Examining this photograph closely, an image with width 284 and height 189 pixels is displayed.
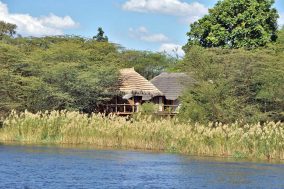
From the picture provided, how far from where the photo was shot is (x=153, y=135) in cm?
A: 3472

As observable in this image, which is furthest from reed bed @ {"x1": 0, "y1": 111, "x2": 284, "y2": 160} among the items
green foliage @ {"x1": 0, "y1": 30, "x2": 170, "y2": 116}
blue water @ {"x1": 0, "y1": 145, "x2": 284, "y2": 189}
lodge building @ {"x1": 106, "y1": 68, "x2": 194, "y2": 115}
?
lodge building @ {"x1": 106, "y1": 68, "x2": 194, "y2": 115}

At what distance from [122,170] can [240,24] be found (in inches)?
1381

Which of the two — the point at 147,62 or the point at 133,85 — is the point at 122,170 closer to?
the point at 133,85

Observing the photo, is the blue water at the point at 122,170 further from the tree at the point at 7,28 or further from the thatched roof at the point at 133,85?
the tree at the point at 7,28

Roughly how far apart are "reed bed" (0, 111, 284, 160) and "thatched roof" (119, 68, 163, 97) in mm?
16242

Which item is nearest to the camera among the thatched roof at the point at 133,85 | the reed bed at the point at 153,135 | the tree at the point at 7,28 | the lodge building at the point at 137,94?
the reed bed at the point at 153,135

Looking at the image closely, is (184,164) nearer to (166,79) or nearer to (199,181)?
(199,181)

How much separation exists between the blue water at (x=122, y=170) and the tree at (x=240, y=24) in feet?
90.2

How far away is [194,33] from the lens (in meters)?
62.6

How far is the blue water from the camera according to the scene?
22.8 metres

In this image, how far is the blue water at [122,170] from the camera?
22750 mm

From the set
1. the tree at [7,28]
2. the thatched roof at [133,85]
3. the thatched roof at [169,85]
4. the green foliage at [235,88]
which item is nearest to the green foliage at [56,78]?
the thatched roof at [133,85]

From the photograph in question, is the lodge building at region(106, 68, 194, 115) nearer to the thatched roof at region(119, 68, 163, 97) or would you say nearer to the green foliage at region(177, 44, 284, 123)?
the thatched roof at region(119, 68, 163, 97)

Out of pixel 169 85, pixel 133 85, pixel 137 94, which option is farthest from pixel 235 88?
pixel 169 85
